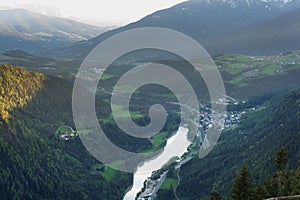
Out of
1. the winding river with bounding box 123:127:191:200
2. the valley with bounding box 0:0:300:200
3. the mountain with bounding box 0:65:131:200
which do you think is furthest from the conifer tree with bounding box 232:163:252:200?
the mountain with bounding box 0:65:131:200

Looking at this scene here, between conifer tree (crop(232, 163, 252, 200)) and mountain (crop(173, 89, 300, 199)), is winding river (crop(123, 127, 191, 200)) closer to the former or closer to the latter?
mountain (crop(173, 89, 300, 199))

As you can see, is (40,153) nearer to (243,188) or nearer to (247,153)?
(247,153)

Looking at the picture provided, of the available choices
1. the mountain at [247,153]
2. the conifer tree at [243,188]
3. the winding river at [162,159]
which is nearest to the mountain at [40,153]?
the winding river at [162,159]

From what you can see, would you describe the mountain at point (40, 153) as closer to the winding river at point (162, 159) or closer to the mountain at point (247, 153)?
the winding river at point (162, 159)

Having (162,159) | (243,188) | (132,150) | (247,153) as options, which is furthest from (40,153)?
(243,188)

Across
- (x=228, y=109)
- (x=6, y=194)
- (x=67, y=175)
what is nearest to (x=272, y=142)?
(x=67, y=175)

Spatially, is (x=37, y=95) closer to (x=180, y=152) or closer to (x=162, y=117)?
(x=180, y=152)
